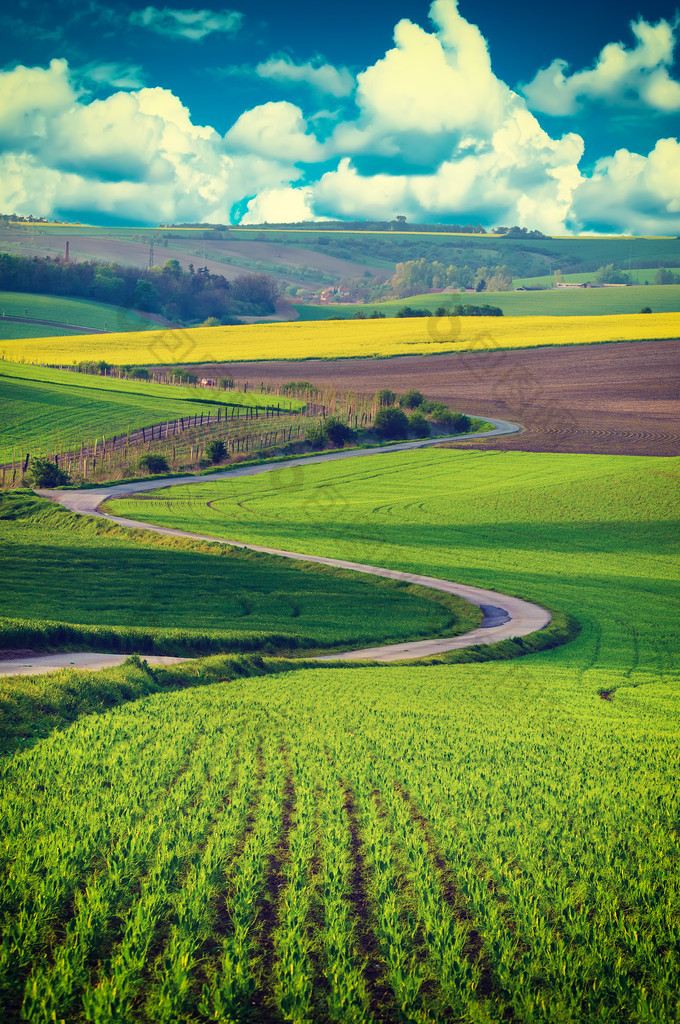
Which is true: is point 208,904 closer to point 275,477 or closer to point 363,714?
point 363,714

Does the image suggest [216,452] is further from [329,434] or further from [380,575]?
[380,575]

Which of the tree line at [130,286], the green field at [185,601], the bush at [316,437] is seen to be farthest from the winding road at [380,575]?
the tree line at [130,286]

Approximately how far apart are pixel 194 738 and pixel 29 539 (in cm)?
2774

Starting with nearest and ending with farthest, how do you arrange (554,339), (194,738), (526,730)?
(194,738) < (526,730) < (554,339)

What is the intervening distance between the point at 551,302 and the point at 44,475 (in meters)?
125

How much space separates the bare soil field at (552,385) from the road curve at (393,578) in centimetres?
2863

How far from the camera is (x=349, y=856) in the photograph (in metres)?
10.4

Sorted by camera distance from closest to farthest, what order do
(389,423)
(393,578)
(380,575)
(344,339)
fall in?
(393,578)
(380,575)
(389,423)
(344,339)

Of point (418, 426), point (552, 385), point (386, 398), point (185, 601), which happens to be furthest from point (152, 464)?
point (552, 385)

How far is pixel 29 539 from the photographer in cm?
4034

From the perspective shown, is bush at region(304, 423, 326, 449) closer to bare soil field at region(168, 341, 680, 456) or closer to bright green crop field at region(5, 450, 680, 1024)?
bare soil field at region(168, 341, 680, 456)

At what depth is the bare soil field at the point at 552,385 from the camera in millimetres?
78250

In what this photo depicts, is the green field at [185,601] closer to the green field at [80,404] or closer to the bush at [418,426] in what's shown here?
the green field at [80,404]

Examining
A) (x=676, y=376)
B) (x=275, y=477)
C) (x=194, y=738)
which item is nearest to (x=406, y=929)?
(x=194, y=738)
